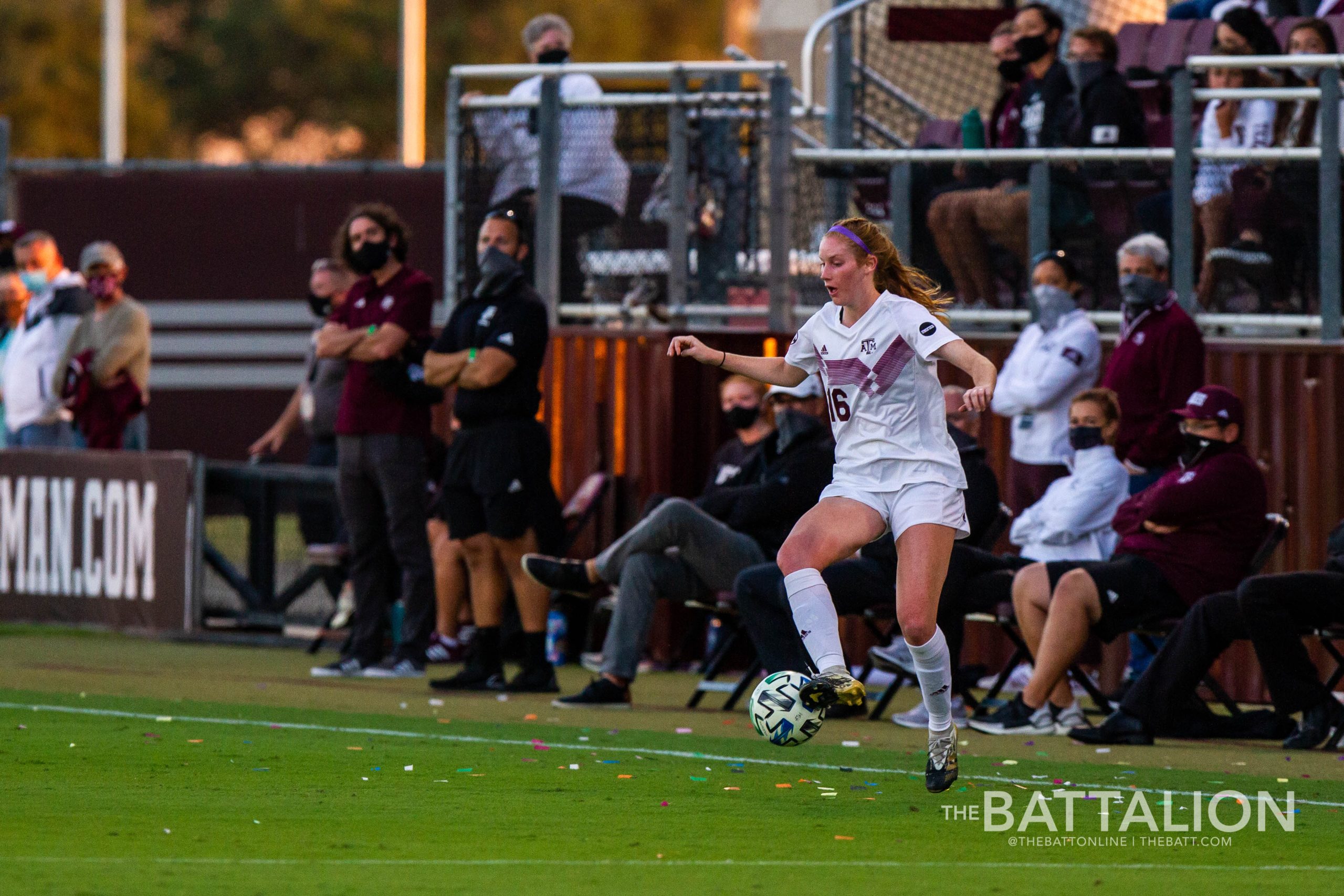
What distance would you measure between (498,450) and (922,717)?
2644 mm

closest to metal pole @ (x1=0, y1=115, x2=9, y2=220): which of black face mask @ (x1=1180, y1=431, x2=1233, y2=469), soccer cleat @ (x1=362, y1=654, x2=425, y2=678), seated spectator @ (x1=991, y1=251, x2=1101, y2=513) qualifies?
soccer cleat @ (x1=362, y1=654, x2=425, y2=678)

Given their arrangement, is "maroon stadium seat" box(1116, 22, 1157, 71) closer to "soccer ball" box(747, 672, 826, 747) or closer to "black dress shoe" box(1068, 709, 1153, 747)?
"black dress shoe" box(1068, 709, 1153, 747)

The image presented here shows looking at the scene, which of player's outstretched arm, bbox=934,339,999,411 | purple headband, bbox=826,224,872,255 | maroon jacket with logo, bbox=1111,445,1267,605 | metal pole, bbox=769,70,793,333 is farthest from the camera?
metal pole, bbox=769,70,793,333

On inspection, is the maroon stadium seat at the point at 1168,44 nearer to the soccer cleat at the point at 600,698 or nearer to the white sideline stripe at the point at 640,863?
the soccer cleat at the point at 600,698

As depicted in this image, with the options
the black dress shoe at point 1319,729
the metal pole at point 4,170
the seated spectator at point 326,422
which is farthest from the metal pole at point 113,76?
the black dress shoe at point 1319,729

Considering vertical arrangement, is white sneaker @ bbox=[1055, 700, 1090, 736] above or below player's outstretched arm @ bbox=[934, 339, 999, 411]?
below

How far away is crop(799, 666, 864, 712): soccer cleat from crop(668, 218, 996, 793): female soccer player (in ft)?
0.06

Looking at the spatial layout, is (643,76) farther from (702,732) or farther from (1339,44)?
(702,732)

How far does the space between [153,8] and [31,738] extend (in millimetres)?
47327

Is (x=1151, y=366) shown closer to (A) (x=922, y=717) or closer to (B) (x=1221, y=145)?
(B) (x=1221, y=145)

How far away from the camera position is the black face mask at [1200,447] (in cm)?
1051

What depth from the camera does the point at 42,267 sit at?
17.0 m

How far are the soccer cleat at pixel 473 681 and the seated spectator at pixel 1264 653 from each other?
3343mm

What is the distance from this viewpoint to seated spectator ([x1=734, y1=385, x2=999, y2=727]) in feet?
35.5
